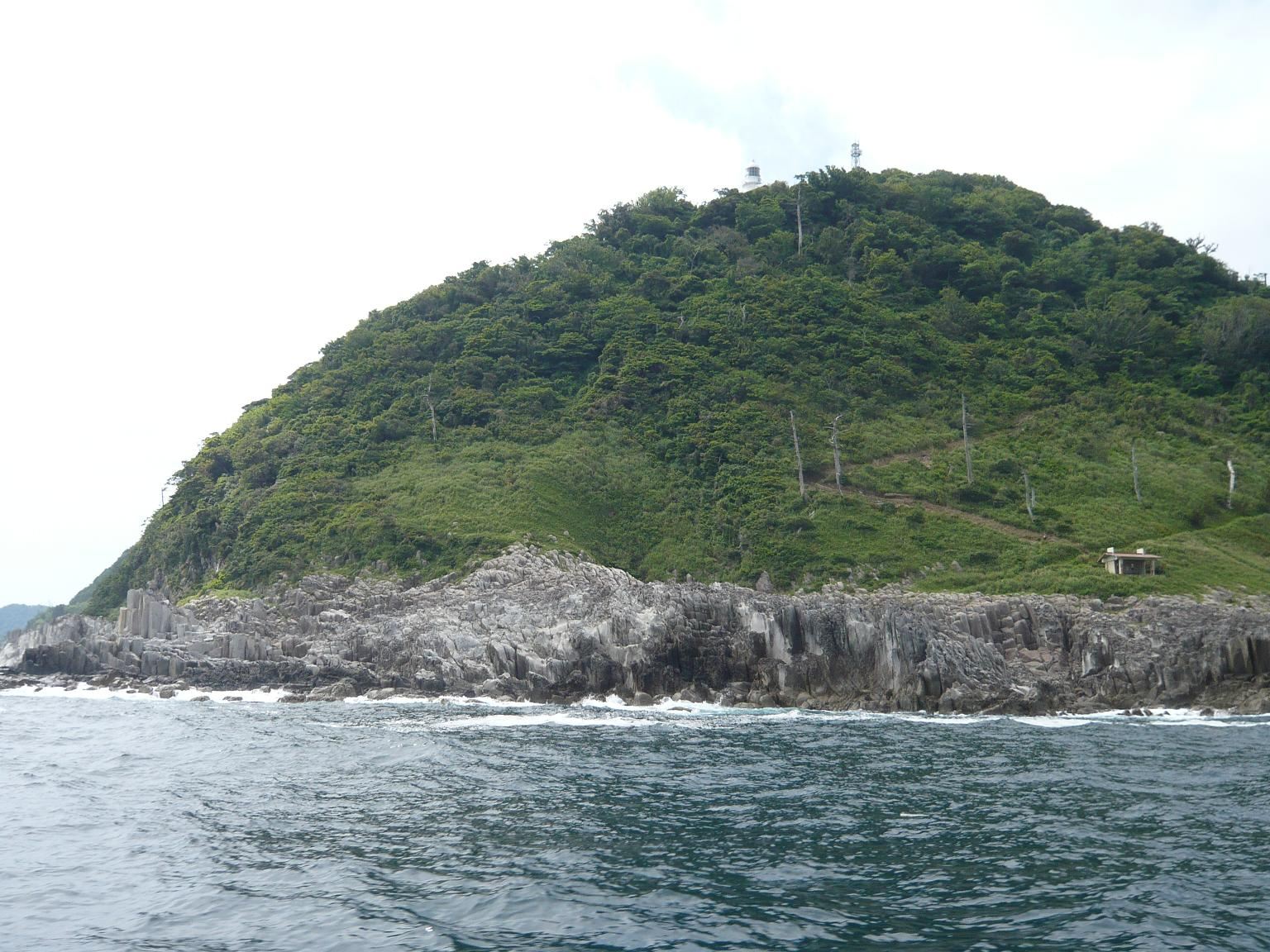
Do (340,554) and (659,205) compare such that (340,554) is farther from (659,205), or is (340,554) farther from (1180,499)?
(659,205)

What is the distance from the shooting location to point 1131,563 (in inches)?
2596

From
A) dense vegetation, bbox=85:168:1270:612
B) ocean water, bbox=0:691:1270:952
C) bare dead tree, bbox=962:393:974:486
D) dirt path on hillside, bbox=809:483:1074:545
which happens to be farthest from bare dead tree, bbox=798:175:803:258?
ocean water, bbox=0:691:1270:952

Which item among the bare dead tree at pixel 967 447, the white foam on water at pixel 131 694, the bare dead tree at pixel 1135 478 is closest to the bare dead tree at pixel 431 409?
the white foam on water at pixel 131 694

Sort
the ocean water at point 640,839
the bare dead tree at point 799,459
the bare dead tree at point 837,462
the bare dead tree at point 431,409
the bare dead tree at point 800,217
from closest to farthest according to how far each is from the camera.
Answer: the ocean water at point 640,839
the bare dead tree at point 799,459
the bare dead tree at point 837,462
the bare dead tree at point 431,409
the bare dead tree at point 800,217

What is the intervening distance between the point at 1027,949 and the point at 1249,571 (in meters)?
61.1

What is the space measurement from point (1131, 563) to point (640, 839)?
53886 millimetres

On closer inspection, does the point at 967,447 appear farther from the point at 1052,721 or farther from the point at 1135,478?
the point at 1052,721

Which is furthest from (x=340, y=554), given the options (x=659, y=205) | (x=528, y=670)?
(x=659, y=205)

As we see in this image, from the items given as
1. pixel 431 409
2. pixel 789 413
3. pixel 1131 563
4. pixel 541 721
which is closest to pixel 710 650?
pixel 541 721

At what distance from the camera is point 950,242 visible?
122688 mm

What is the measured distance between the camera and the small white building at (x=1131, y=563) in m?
65.2

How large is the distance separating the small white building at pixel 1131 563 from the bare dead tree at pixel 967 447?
54.8ft

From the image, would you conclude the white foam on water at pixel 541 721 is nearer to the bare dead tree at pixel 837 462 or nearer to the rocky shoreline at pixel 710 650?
the rocky shoreline at pixel 710 650

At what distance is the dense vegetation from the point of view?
75.9 meters
